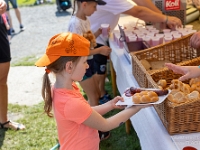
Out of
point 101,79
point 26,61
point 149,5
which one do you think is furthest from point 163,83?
point 26,61

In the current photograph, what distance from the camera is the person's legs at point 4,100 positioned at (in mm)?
2643

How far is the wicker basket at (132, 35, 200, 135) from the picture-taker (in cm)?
126

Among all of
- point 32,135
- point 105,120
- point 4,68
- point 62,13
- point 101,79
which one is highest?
point 105,120

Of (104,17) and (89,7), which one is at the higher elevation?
(89,7)

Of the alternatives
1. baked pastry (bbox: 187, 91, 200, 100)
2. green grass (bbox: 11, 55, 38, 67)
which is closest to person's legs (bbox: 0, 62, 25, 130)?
baked pastry (bbox: 187, 91, 200, 100)

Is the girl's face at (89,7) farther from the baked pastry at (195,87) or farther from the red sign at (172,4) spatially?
the baked pastry at (195,87)

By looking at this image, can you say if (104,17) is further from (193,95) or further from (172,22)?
(193,95)

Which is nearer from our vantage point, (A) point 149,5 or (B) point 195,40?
(B) point 195,40

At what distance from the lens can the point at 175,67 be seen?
1.54 meters

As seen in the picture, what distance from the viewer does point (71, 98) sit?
4.31ft

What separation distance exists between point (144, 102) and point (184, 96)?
17cm

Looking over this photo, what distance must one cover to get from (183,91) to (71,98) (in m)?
0.49

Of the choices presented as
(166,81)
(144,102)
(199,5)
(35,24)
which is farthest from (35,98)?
(35,24)

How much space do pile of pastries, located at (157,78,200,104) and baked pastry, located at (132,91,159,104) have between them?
0.21 feet
